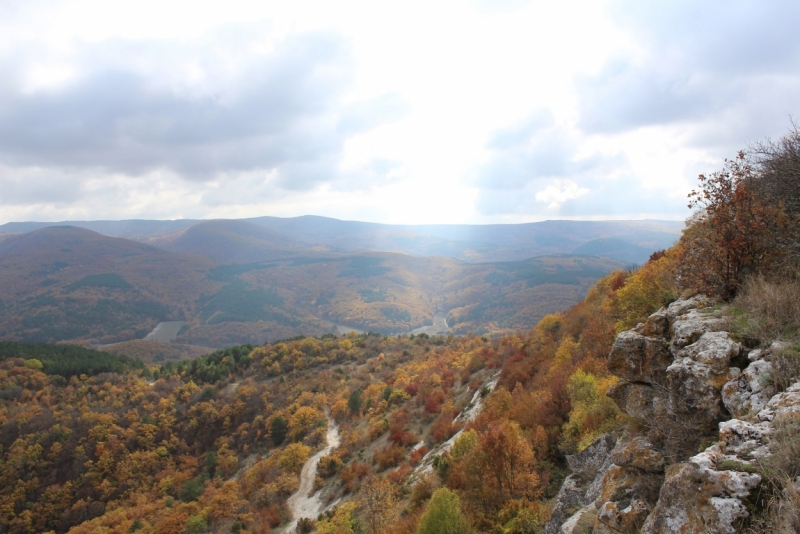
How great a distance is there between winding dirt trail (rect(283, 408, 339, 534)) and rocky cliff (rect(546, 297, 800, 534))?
32753 millimetres

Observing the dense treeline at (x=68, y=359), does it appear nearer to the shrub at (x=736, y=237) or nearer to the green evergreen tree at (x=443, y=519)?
the green evergreen tree at (x=443, y=519)

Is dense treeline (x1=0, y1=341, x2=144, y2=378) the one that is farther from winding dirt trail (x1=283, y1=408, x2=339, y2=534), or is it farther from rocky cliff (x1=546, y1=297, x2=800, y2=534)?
rocky cliff (x1=546, y1=297, x2=800, y2=534)

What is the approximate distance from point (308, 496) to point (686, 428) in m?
43.0

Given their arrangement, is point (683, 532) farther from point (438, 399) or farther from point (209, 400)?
point (209, 400)

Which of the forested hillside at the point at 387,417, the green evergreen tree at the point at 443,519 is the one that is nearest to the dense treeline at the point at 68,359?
the forested hillside at the point at 387,417

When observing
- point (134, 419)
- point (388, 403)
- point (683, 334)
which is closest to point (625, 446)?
point (683, 334)

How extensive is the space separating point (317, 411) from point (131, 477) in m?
32.4

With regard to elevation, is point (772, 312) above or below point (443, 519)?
above

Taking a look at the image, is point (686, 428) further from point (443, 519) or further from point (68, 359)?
point (68, 359)

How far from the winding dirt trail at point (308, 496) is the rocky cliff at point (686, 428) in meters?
32.8

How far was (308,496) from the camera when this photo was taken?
40969 millimetres

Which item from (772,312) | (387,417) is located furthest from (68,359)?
(772,312)

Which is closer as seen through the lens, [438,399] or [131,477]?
[438,399]

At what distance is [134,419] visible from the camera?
72188 millimetres
